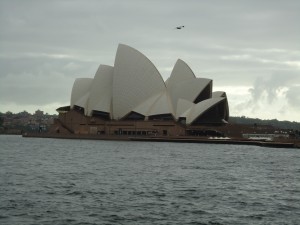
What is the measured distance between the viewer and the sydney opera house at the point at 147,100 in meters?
81.6

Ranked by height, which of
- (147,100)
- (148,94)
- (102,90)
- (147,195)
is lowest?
(147,195)

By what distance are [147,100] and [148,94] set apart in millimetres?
1239

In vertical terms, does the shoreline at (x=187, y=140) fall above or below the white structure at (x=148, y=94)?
below

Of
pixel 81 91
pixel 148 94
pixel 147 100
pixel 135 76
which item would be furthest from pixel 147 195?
pixel 81 91

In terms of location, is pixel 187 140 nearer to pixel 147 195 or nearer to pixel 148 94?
pixel 148 94

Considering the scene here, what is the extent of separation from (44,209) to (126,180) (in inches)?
343

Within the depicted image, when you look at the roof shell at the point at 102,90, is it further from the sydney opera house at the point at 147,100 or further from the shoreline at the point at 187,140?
the shoreline at the point at 187,140

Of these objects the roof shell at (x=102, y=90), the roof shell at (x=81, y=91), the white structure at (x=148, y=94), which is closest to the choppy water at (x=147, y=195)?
Result: the white structure at (x=148, y=94)

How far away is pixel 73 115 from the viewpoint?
96938mm

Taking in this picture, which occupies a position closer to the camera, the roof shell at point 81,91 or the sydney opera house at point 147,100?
the sydney opera house at point 147,100

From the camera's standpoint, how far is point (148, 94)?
82.2 meters

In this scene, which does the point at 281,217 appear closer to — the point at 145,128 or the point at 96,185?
the point at 96,185

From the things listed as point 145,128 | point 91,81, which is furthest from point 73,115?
point 145,128

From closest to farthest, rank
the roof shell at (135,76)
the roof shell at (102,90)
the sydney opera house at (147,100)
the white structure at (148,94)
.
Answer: the roof shell at (135,76), the white structure at (148,94), the sydney opera house at (147,100), the roof shell at (102,90)
